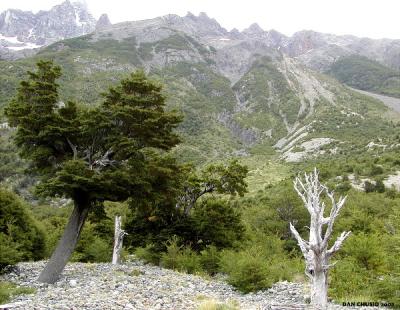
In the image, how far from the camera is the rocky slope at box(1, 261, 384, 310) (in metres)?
14.2

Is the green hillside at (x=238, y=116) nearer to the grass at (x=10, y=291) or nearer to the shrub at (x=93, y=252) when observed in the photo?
the shrub at (x=93, y=252)

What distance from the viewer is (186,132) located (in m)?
148

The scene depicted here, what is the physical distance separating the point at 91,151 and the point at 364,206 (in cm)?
3466

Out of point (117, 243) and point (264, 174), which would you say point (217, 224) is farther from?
point (264, 174)

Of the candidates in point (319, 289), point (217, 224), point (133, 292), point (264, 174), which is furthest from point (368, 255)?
point (264, 174)

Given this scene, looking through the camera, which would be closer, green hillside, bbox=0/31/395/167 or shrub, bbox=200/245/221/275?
shrub, bbox=200/245/221/275

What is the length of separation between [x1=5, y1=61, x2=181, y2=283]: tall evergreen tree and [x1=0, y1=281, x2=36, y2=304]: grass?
5.70 feet

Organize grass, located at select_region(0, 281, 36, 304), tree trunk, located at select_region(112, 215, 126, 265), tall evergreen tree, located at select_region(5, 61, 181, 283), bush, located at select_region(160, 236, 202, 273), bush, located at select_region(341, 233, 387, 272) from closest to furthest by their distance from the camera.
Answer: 1. grass, located at select_region(0, 281, 36, 304)
2. tall evergreen tree, located at select_region(5, 61, 181, 283)
3. bush, located at select_region(341, 233, 387, 272)
4. bush, located at select_region(160, 236, 202, 273)
5. tree trunk, located at select_region(112, 215, 126, 265)

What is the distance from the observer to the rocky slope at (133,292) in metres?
14.2

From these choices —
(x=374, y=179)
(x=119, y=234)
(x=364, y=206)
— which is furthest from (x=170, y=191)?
(x=374, y=179)

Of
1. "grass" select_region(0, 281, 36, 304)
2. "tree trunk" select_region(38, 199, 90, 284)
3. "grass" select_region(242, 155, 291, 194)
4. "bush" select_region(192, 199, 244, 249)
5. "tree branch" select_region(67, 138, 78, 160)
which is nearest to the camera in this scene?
"grass" select_region(0, 281, 36, 304)

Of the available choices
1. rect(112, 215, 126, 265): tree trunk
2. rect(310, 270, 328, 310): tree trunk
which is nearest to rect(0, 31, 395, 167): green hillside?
rect(112, 215, 126, 265): tree trunk

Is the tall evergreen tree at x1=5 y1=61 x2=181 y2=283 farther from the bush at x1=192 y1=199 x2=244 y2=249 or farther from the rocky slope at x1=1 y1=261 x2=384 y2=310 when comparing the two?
the bush at x1=192 y1=199 x2=244 y2=249

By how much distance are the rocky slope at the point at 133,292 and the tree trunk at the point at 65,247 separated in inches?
18.0
